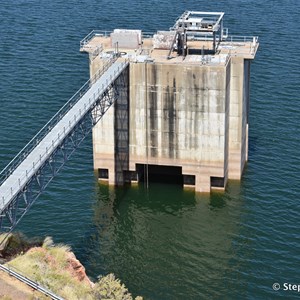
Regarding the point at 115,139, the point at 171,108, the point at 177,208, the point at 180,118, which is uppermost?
the point at 171,108

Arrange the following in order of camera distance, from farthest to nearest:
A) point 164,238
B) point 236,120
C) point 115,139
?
1. point 115,139
2. point 236,120
3. point 164,238

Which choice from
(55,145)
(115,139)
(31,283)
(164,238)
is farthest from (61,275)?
(115,139)

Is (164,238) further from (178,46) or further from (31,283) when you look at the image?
(31,283)

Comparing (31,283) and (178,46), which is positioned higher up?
(178,46)

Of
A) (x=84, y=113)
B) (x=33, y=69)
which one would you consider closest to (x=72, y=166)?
(x=84, y=113)

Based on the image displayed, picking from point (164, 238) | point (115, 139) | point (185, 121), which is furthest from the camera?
point (115, 139)

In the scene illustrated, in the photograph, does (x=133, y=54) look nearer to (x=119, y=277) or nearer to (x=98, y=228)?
(x=98, y=228)

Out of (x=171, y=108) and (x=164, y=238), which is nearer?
(x=164, y=238)
